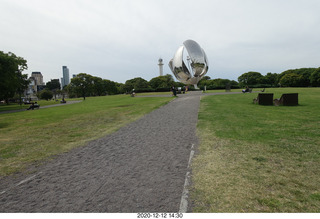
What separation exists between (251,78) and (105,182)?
3724 inches

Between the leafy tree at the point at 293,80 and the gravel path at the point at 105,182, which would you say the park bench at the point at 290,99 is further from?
the leafy tree at the point at 293,80

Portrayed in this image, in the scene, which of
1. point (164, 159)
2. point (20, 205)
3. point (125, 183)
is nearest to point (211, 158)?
point (164, 159)

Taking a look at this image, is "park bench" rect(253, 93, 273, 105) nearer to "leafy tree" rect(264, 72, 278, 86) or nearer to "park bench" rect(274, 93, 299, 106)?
"park bench" rect(274, 93, 299, 106)

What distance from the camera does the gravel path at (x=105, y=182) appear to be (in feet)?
9.19

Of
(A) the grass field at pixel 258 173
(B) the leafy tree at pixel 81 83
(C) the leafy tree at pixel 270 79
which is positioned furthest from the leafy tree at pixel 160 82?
(A) the grass field at pixel 258 173

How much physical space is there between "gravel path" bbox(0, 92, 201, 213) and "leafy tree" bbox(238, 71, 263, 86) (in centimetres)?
9128

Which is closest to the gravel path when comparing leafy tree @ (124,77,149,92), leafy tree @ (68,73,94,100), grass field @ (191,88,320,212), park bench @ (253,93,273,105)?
grass field @ (191,88,320,212)

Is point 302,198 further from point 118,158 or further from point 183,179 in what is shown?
point 118,158

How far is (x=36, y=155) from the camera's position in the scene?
17.0 feet

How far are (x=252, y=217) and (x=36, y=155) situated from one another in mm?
5769

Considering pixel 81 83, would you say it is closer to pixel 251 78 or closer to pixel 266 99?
pixel 266 99

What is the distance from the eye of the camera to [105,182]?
3477 mm

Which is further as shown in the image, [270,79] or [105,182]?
[270,79]

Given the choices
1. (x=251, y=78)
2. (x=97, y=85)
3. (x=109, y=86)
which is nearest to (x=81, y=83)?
(x=97, y=85)
